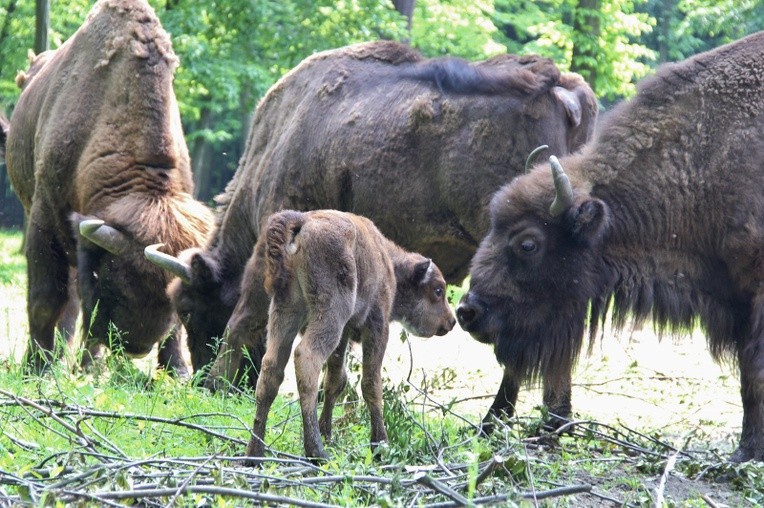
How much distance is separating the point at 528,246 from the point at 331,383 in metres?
1.30

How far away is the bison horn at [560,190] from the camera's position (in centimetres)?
543

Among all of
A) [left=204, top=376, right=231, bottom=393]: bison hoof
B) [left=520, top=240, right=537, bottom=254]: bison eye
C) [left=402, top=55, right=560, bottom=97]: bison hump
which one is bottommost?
[left=204, top=376, right=231, bottom=393]: bison hoof

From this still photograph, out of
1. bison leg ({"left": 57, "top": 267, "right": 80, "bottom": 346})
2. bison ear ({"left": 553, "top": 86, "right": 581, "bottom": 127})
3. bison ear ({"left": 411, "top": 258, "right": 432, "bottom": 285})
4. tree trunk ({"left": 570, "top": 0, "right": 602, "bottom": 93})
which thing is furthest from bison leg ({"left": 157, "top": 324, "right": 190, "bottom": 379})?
tree trunk ({"left": 570, "top": 0, "right": 602, "bottom": 93})

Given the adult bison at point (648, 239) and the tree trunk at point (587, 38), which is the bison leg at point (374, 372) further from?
the tree trunk at point (587, 38)

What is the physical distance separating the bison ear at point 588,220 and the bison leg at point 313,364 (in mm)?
1565

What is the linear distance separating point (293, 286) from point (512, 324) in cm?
150

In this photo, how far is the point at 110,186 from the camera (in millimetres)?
8039

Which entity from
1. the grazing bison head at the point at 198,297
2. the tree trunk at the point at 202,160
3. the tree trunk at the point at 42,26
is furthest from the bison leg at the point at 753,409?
the tree trunk at the point at 202,160

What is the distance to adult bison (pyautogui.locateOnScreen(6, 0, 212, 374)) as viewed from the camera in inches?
294

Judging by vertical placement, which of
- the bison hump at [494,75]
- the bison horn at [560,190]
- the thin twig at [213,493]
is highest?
the bison hump at [494,75]

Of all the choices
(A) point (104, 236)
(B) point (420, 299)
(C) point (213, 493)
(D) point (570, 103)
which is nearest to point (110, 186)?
(A) point (104, 236)

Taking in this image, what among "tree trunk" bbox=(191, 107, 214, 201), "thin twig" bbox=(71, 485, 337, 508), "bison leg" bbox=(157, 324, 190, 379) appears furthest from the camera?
"tree trunk" bbox=(191, 107, 214, 201)

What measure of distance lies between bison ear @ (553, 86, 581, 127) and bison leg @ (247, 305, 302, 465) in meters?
2.63

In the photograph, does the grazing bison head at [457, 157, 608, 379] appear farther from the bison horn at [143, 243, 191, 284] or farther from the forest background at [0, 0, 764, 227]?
the forest background at [0, 0, 764, 227]
